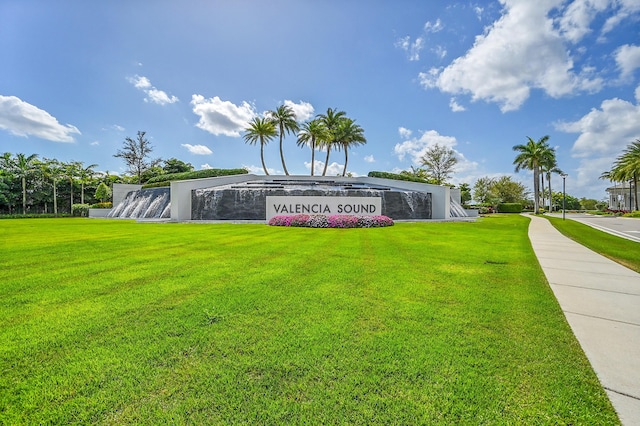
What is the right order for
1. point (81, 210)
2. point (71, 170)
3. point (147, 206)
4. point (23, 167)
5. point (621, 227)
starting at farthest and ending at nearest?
point (71, 170), point (23, 167), point (81, 210), point (147, 206), point (621, 227)

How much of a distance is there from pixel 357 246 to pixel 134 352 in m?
6.60

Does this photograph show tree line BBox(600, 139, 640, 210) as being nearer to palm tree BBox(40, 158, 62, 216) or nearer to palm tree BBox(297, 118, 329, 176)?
palm tree BBox(297, 118, 329, 176)

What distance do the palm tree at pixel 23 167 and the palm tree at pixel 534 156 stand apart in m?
73.8

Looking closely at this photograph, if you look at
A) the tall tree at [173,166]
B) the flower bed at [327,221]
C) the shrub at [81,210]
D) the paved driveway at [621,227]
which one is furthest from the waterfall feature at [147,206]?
the paved driveway at [621,227]

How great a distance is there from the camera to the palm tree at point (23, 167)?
40722mm

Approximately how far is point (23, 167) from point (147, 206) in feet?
96.7

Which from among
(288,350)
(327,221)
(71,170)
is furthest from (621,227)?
(71,170)

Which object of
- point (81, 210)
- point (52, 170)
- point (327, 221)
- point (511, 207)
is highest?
point (52, 170)

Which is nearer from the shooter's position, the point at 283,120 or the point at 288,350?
the point at 288,350

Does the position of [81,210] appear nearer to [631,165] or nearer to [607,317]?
[607,317]

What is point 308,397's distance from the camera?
Result: 6.39 feet

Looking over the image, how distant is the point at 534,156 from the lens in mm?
47375

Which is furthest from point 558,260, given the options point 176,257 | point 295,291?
point 176,257

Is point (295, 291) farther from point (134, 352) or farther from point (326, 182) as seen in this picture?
point (326, 182)
